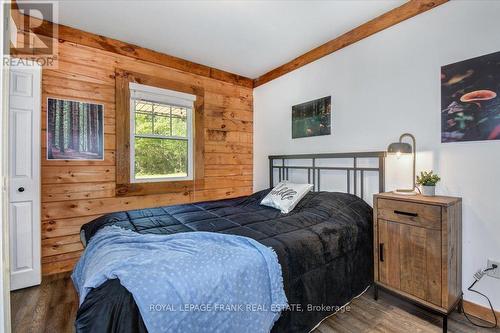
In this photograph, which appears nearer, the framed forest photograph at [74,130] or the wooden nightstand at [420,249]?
the wooden nightstand at [420,249]

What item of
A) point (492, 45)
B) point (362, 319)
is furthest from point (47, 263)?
point (492, 45)

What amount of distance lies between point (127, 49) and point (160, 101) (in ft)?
2.15

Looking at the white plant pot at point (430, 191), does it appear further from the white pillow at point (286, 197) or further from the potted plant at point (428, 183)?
the white pillow at point (286, 197)

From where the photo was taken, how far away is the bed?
36.7 inches

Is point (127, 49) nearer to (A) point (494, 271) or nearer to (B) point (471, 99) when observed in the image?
(B) point (471, 99)

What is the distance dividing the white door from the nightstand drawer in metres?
3.06

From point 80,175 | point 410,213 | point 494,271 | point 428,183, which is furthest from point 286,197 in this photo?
point 80,175

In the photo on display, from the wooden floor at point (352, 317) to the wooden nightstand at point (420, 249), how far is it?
14 centimetres

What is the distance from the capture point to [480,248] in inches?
66.9

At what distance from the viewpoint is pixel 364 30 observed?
7.80ft

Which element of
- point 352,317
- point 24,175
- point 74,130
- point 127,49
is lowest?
point 352,317

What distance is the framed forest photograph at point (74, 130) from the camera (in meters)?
2.32

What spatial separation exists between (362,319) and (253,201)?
57.9 inches

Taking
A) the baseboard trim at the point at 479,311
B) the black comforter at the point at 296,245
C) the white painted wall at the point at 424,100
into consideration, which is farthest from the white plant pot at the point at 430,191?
the baseboard trim at the point at 479,311
